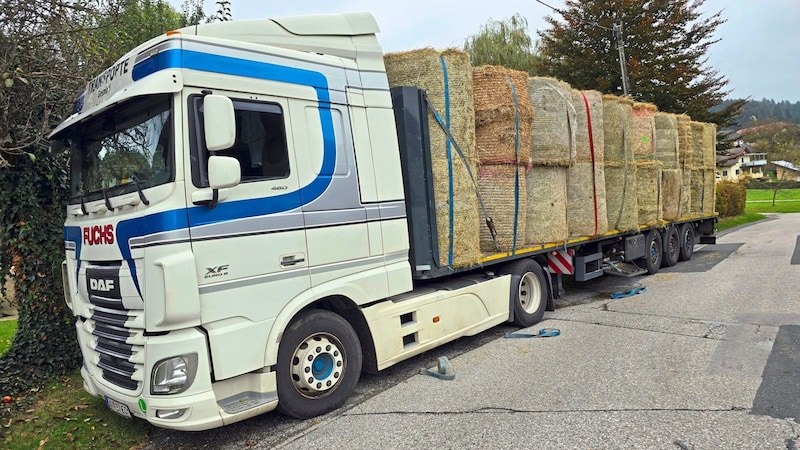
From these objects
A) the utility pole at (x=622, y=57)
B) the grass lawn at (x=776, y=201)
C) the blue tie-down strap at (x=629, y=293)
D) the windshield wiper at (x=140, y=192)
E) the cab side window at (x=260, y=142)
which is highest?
the utility pole at (x=622, y=57)

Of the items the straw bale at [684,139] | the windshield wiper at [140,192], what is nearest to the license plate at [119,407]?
the windshield wiper at [140,192]

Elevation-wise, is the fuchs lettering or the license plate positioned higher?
the fuchs lettering

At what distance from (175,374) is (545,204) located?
16.6 feet

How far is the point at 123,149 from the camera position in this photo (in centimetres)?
420

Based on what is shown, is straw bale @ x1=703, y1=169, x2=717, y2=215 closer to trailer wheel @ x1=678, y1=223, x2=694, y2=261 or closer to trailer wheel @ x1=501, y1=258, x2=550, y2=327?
trailer wheel @ x1=678, y1=223, x2=694, y2=261

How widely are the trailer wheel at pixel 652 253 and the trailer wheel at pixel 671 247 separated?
0.92ft

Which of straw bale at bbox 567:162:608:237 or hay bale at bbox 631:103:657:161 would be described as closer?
straw bale at bbox 567:162:608:237

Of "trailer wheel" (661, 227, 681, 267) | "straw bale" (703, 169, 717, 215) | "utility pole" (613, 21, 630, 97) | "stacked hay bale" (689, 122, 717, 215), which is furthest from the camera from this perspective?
"utility pole" (613, 21, 630, 97)

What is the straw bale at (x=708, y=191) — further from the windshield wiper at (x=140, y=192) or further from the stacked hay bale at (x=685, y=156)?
the windshield wiper at (x=140, y=192)

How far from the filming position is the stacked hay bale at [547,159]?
7.19 meters

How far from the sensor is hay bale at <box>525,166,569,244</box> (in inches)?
282

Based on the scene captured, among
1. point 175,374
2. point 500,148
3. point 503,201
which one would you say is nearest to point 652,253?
point 503,201

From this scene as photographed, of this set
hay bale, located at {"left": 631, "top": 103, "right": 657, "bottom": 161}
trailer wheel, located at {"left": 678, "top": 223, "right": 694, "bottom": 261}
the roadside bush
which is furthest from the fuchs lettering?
the roadside bush

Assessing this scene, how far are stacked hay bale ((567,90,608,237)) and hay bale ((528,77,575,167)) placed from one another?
508 mm
